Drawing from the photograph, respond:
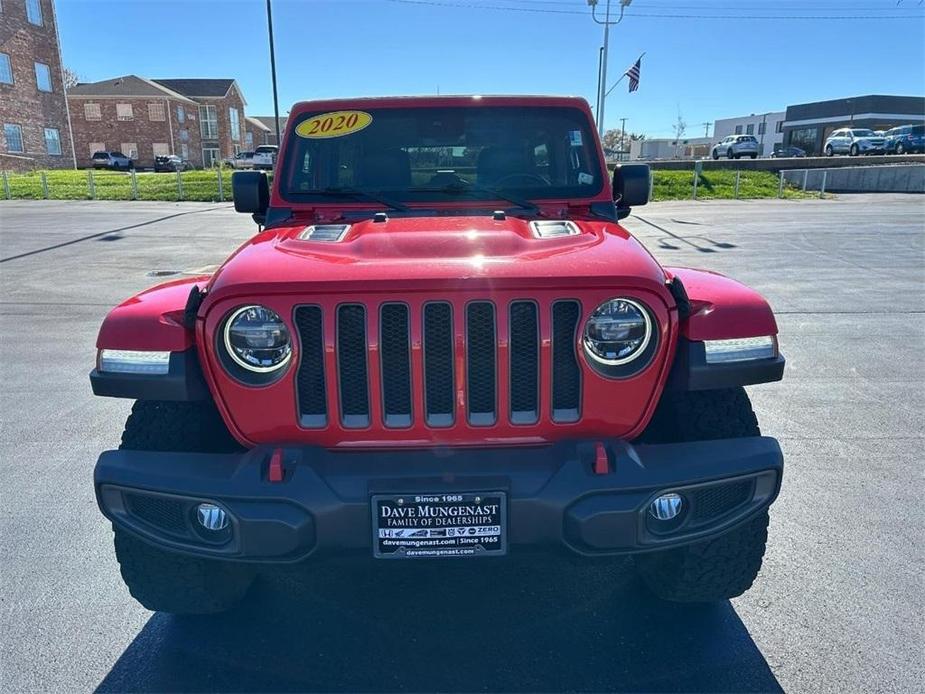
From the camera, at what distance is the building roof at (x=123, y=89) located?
56094mm

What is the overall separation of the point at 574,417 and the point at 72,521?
8.71 ft

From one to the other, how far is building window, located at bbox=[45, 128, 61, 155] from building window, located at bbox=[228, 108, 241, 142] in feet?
77.7

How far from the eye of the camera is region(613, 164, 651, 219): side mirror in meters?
3.60

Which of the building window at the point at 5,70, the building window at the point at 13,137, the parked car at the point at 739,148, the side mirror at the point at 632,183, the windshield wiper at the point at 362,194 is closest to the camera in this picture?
the windshield wiper at the point at 362,194

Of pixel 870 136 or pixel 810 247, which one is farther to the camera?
pixel 870 136

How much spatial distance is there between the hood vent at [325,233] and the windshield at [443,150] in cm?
58

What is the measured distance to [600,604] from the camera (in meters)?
2.79

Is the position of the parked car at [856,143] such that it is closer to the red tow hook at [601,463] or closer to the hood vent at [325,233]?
the hood vent at [325,233]

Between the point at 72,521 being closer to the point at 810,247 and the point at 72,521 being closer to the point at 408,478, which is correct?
the point at 408,478

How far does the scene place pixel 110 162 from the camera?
50500mm

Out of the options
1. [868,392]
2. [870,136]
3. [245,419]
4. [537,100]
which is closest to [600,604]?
[245,419]

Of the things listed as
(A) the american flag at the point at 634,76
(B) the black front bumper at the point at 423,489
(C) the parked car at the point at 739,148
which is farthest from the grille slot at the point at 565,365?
(C) the parked car at the point at 739,148

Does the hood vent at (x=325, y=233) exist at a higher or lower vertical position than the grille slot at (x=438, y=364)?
higher

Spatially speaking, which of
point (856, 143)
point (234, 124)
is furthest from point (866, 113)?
point (234, 124)
